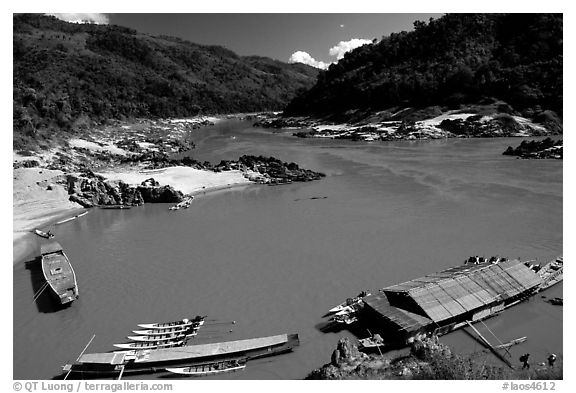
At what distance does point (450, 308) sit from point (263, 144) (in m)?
88.3

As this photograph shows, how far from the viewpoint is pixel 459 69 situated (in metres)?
129

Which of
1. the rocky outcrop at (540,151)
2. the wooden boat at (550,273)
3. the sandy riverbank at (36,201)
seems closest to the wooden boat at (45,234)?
the sandy riverbank at (36,201)

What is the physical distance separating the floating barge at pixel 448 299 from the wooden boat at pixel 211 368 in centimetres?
761

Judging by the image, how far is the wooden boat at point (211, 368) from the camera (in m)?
18.4

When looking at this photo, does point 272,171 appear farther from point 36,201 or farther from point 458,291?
point 458,291

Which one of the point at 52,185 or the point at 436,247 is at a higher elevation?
the point at 52,185

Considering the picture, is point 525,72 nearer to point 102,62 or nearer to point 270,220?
point 270,220

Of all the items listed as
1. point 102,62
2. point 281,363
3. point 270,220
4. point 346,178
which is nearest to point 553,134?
point 346,178

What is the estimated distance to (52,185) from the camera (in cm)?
4766

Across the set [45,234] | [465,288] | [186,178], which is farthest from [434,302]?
[186,178]

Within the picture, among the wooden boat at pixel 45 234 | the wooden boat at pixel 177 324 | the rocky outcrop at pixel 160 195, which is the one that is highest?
the rocky outcrop at pixel 160 195

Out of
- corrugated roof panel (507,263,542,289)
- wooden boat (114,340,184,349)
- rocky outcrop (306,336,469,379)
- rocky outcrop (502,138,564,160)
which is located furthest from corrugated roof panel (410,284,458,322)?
rocky outcrop (502,138,564,160)

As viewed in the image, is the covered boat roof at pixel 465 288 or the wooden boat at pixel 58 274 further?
the wooden boat at pixel 58 274

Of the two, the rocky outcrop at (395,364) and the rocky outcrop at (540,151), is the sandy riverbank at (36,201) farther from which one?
the rocky outcrop at (540,151)
